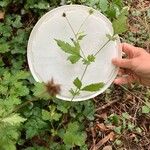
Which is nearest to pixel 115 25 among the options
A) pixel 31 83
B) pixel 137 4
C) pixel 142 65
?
pixel 142 65

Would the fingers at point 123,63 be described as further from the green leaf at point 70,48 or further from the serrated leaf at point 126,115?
the serrated leaf at point 126,115

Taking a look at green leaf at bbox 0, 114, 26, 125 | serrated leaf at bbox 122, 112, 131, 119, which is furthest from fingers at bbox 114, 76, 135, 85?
green leaf at bbox 0, 114, 26, 125

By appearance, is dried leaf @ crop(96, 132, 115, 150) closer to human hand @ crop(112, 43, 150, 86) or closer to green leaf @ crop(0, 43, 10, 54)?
human hand @ crop(112, 43, 150, 86)

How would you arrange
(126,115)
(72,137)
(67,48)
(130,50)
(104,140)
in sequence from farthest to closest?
(126,115) → (104,140) → (130,50) → (72,137) → (67,48)

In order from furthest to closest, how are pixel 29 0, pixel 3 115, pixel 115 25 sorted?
pixel 29 0 < pixel 115 25 < pixel 3 115

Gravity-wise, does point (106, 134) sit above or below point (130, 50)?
below

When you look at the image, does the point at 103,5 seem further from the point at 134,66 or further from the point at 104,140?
the point at 104,140

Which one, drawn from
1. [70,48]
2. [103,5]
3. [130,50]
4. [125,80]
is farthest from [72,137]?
[103,5]

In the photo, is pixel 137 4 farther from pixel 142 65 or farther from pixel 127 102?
pixel 142 65
